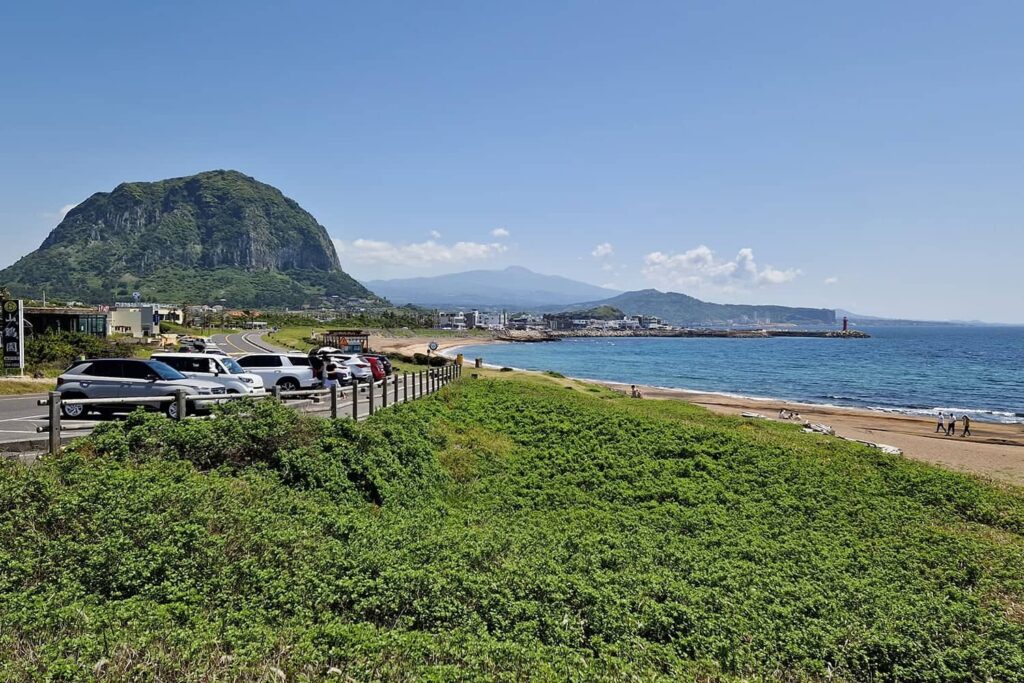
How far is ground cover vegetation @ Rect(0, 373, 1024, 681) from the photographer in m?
6.29

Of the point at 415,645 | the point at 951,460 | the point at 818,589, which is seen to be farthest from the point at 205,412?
the point at 951,460

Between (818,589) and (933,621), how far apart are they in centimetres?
137

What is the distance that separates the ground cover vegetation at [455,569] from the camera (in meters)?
6.29

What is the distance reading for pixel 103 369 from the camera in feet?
53.9

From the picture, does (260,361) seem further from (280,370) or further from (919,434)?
(919,434)

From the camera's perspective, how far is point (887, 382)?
216 feet

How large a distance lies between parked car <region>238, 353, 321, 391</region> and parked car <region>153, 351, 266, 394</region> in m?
3.18

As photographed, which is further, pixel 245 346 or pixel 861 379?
pixel 861 379

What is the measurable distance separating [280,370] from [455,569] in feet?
61.8

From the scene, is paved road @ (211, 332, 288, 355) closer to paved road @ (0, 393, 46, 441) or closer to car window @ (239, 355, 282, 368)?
car window @ (239, 355, 282, 368)

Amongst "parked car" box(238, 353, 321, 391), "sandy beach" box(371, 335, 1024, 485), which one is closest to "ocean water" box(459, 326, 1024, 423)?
"sandy beach" box(371, 335, 1024, 485)

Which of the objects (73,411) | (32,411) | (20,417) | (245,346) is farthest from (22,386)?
(245,346)

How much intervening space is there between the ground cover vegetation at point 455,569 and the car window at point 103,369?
19.9 feet

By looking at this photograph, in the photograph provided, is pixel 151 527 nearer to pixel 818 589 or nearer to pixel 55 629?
pixel 55 629
